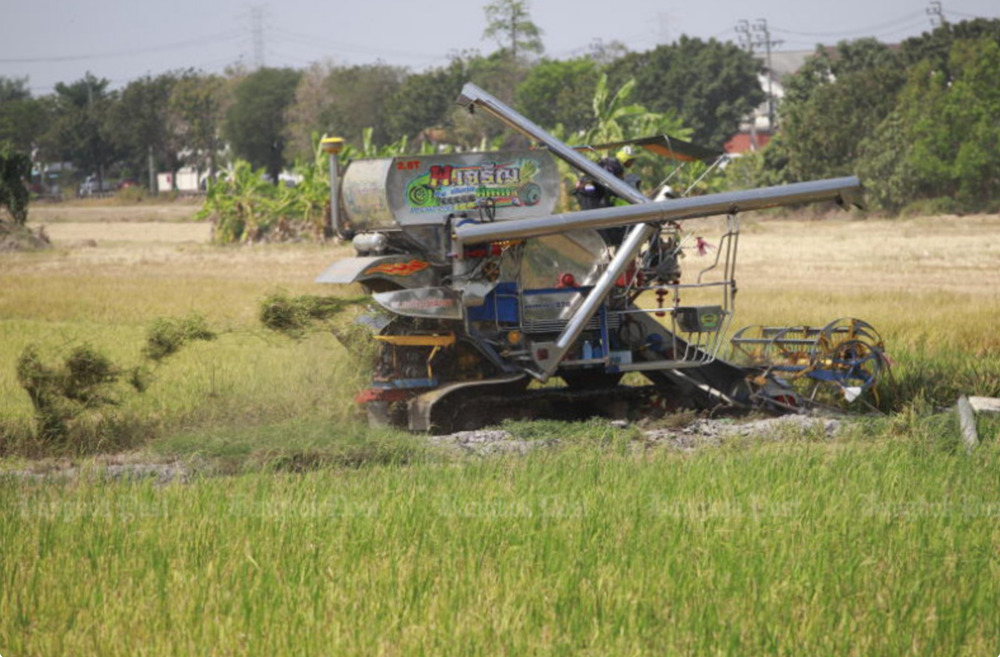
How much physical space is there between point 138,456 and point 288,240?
27352 mm

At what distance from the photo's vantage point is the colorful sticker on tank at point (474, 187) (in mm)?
9797

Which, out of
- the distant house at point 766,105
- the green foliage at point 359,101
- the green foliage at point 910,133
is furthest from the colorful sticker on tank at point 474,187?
the distant house at point 766,105

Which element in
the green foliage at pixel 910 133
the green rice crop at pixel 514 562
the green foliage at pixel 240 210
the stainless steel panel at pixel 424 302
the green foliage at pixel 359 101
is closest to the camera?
the green rice crop at pixel 514 562

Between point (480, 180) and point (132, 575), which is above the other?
point (480, 180)

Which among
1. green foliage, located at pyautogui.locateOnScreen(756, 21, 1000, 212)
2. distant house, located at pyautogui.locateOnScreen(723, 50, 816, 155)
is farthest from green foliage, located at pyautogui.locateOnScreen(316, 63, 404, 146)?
green foliage, located at pyautogui.locateOnScreen(756, 21, 1000, 212)

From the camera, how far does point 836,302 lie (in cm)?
1688

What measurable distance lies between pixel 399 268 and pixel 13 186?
26637mm

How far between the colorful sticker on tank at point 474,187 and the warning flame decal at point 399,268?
40 centimetres

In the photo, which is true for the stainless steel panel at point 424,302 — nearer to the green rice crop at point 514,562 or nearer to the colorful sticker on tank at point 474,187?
the colorful sticker on tank at point 474,187

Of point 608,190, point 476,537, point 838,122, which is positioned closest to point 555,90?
point 838,122

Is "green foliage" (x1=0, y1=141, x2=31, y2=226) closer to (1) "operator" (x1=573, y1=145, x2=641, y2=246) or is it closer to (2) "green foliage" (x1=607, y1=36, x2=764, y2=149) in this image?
(1) "operator" (x1=573, y1=145, x2=641, y2=246)

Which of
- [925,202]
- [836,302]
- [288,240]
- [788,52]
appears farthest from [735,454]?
[788,52]

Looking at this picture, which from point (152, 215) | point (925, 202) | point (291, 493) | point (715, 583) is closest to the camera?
point (715, 583)

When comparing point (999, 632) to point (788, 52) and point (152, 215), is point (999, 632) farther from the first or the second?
point (788, 52)
